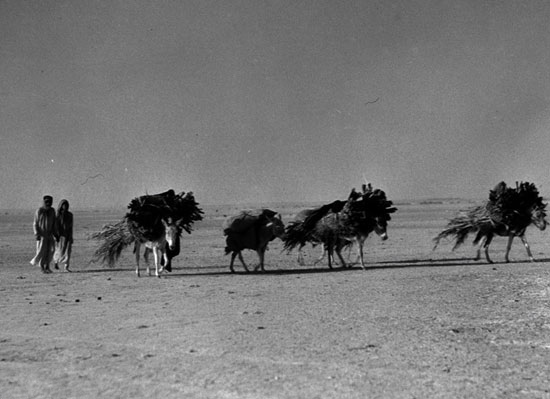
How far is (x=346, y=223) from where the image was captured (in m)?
18.8

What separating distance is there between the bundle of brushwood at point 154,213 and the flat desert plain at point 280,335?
1.12 meters

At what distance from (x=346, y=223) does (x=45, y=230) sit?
7.78 m

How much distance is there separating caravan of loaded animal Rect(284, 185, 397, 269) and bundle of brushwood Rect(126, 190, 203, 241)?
3.24m

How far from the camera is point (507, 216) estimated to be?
1989 cm

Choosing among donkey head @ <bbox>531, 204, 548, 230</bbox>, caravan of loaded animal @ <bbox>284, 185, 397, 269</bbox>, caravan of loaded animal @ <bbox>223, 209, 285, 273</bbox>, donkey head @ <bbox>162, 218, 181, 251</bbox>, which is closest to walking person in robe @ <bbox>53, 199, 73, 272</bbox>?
donkey head @ <bbox>162, 218, 181, 251</bbox>

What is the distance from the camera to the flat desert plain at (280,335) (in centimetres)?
712

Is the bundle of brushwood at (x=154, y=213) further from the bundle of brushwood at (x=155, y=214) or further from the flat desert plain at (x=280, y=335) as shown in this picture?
the flat desert plain at (x=280, y=335)

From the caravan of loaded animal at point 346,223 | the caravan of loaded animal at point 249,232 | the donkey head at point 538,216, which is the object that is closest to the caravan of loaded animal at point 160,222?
the caravan of loaded animal at point 249,232

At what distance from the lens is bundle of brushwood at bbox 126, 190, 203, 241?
17.3 m

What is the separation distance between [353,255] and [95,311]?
14.6m

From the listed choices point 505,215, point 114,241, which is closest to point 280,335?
point 114,241

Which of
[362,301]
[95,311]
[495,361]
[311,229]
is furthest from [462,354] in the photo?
[311,229]

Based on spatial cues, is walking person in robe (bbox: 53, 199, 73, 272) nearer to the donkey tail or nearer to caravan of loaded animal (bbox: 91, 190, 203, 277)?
the donkey tail

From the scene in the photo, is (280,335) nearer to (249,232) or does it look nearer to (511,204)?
(249,232)
